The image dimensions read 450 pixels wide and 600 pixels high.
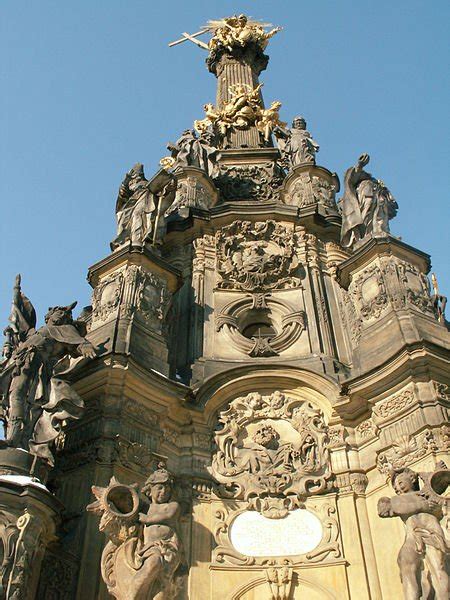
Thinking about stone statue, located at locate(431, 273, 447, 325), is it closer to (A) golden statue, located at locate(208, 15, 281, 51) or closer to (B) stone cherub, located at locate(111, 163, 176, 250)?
(B) stone cherub, located at locate(111, 163, 176, 250)

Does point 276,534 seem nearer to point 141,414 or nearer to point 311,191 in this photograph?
point 141,414

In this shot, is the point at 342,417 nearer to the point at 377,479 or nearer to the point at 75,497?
the point at 377,479

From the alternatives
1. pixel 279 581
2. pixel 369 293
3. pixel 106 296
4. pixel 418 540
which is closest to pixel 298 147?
pixel 369 293

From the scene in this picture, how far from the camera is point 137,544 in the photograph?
840cm

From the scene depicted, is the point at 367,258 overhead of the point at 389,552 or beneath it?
overhead

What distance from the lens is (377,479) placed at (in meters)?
10.6

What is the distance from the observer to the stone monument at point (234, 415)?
8484 millimetres

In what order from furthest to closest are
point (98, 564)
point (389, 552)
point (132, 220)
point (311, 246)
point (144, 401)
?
1. point (311, 246)
2. point (132, 220)
3. point (144, 401)
4. point (389, 552)
5. point (98, 564)

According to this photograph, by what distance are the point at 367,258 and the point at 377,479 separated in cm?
412

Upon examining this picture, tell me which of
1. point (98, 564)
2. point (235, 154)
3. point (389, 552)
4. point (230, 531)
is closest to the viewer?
point (98, 564)

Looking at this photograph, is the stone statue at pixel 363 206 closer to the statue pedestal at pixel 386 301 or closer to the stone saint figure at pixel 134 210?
the statue pedestal at pixel 386 301

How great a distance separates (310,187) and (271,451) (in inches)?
317

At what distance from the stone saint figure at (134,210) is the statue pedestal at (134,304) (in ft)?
1.83

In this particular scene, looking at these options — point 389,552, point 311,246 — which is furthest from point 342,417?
point 311,246
